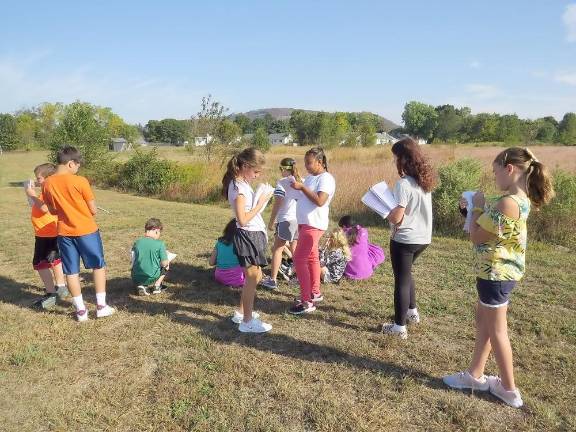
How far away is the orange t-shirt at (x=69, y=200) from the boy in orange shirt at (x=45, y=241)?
56cm

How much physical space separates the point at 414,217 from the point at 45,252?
4016 millimetres

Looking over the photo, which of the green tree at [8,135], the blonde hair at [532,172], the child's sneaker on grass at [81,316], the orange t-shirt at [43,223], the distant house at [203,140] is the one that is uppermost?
the green tree at [8,135]

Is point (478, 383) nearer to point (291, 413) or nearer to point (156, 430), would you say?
point (291, 413)

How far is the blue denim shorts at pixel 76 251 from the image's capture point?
4.14m

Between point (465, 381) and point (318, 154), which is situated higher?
point (318, 154)

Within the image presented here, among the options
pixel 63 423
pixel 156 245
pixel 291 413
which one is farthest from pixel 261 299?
pixel 63 423

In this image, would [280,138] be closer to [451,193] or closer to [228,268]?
[451,193]

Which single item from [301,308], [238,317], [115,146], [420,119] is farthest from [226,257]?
[420,119]

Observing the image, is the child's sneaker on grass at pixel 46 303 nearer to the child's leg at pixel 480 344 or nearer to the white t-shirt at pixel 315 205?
the white t-shirt at pixel 315 205

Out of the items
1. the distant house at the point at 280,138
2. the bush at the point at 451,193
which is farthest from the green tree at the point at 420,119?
the bush at the point at 451,193

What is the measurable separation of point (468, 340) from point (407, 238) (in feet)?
3.89

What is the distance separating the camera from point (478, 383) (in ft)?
9.85

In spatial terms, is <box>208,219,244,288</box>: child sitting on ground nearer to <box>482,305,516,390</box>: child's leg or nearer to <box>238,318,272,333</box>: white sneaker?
<box>238,318,272,333</box>: white sneaker

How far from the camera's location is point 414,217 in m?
3.56
